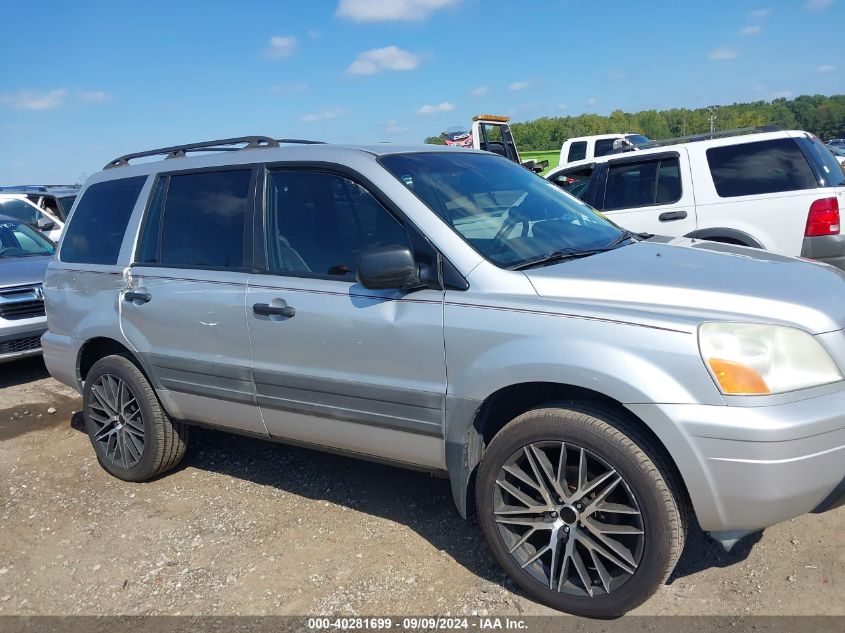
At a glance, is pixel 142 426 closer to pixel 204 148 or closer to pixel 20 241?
pixel 204 148

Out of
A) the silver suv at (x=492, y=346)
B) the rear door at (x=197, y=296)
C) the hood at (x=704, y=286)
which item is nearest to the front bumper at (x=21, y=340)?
the silver suv at (x=492, y=346)

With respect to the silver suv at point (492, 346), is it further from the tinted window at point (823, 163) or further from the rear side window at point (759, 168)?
the tinted window at point (823, 163)

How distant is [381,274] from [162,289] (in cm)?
167

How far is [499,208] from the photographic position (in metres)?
3.40

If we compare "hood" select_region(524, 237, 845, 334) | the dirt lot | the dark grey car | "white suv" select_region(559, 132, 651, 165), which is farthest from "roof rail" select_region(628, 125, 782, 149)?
"white suv" select_region(559, 132, 651, 165)

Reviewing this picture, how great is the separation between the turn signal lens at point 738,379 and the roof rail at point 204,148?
261 centimetres

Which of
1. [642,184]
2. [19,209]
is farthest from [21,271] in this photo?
[642,184]

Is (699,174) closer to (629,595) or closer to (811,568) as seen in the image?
(811,568)

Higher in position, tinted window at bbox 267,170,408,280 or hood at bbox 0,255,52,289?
tinted window at bbox 267,170,408,280

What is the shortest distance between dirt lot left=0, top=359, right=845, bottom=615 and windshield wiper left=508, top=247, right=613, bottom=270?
55.1 inches

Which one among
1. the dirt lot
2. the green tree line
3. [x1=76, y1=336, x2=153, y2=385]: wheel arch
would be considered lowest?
the dirt lot

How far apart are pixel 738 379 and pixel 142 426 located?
134 inches

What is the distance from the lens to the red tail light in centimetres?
598

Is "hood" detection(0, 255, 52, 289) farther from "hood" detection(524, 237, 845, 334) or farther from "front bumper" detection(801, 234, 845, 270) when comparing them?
"front bumper" detection(801, 234, 845, 270)
